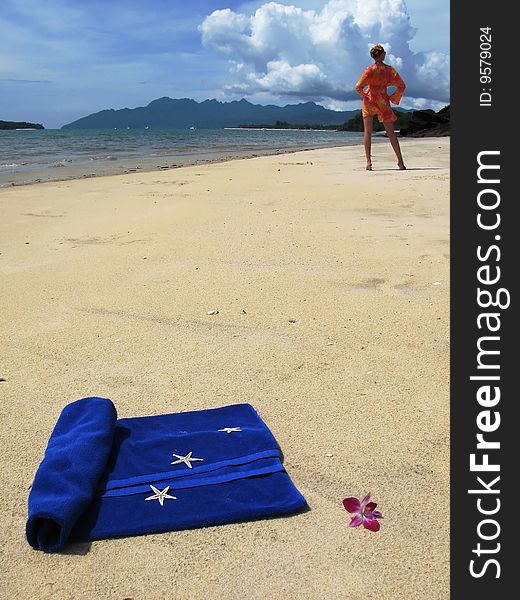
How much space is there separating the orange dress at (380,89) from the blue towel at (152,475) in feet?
28.8

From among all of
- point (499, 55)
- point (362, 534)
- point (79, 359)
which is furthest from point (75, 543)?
point (499, 55)

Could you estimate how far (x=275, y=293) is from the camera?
4.23m

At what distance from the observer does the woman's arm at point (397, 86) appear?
33.8 ft

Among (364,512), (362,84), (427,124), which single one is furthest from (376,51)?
(427,124)

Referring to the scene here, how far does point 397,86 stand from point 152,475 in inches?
371

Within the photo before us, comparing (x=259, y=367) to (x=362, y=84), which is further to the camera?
(x=362, y=84)

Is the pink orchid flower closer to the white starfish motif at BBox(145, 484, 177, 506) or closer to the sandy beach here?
the sandy beach

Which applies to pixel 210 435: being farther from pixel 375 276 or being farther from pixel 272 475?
pixel 375 276

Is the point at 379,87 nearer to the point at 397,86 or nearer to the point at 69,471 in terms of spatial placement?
the point at 397,86

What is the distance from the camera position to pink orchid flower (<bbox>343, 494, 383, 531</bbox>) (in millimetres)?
2004

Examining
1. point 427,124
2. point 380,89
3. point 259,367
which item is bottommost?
point 259,367

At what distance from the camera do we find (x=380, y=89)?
10.5 m

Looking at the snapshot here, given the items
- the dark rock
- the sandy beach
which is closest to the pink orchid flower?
the sandy beach

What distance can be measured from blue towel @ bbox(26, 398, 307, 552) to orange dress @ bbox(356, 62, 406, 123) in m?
8.77
